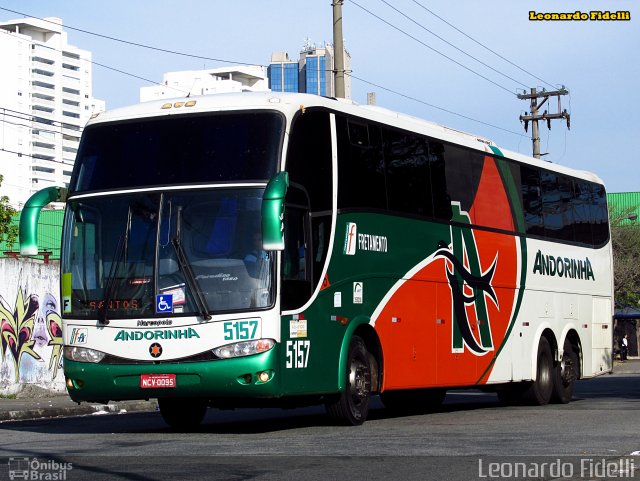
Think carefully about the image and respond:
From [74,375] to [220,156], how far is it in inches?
119

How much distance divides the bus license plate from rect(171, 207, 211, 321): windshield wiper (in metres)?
0.80

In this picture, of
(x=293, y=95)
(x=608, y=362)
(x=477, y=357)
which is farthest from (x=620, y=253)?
(x=293, y=95)

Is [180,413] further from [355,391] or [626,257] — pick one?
[626,257]

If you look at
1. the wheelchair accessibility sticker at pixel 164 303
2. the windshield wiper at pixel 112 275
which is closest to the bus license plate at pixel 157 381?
the wheelchair accessibility sticker at pixel 164 303

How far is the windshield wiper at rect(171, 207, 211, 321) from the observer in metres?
13.6

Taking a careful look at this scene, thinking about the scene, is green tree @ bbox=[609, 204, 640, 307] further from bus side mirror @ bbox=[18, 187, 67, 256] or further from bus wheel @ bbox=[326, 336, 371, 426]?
bus side mirror @ bbox=[18, 187, 67, 256]

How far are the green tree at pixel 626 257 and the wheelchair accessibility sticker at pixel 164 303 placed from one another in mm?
48838

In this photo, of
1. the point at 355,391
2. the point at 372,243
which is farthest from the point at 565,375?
the point at 355,391

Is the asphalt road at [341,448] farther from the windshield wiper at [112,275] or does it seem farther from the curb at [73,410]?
the curb at [73,410]

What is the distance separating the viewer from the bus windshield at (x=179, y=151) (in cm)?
1395

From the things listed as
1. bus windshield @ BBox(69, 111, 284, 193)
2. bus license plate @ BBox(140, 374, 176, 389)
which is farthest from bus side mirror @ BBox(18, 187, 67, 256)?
bus license plate @ BBox(140, 374, 176, 389)

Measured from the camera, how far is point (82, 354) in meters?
14.2

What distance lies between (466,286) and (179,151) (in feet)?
19.0

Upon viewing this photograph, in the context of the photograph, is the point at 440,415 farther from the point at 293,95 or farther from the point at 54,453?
the point at 54,453
